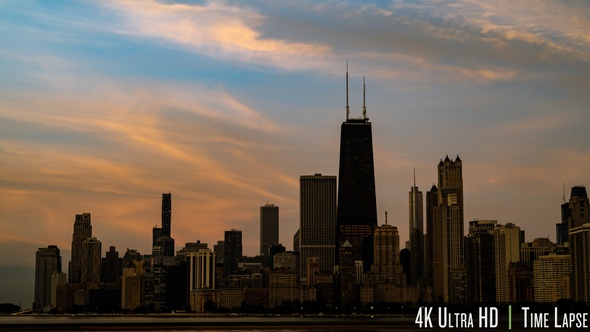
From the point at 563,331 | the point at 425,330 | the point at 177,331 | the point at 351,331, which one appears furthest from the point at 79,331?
the point at 563,331

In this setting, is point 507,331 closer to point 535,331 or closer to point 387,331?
point 535,331

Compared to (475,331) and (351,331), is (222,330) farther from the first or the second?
(475,331)

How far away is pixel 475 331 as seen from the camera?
191 meters

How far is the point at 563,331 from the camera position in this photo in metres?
198

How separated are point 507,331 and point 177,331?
64.0 m

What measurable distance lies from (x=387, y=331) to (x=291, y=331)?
18982mm

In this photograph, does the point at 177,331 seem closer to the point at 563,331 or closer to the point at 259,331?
the point at 259,331

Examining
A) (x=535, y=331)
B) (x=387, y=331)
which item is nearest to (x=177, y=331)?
(x=387, y=331)

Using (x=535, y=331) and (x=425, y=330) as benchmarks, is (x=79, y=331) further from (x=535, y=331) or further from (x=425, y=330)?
(x=535, y=331)

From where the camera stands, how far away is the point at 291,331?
7677 inches

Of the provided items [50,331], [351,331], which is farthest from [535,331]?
[50,331]

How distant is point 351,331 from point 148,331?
135ft

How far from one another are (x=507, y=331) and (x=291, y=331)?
42.0 metres

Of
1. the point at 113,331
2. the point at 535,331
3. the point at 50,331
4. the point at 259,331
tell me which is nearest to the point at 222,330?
the point at 259,331
